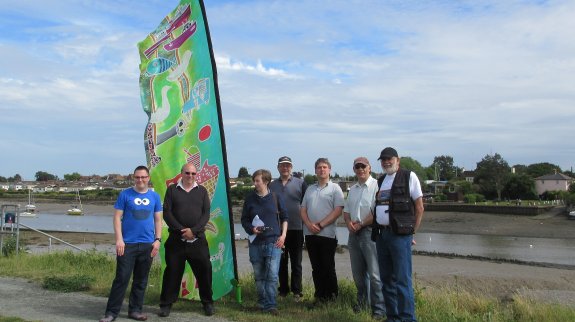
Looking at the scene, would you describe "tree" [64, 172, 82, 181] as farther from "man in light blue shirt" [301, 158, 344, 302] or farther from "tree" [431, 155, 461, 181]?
"man in light blue shirt" [301, 158, 344, 302]

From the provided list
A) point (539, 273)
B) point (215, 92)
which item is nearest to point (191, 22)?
point (215, 92)

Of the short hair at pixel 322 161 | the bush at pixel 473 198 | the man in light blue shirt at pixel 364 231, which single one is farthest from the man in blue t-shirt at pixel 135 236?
the bush at pixel 473 198

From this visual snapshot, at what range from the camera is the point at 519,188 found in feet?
241

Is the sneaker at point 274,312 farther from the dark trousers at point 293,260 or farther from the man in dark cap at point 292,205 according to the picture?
the dark trousers at point 293,260

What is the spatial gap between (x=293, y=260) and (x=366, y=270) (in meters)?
1.30

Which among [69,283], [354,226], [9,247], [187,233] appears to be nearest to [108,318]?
[187,233]

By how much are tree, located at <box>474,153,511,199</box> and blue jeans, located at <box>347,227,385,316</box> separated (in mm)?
71639

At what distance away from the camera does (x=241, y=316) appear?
21.1ft

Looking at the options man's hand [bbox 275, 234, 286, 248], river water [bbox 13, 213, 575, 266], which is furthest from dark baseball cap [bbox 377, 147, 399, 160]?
river water [bbox 13, 213, 575, 266]

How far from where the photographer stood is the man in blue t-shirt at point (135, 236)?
20.7 ft

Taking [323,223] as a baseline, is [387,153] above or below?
above

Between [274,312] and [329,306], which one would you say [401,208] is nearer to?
[329,306]

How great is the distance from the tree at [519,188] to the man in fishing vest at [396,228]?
72.3m

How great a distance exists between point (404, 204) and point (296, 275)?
95.0 inches
